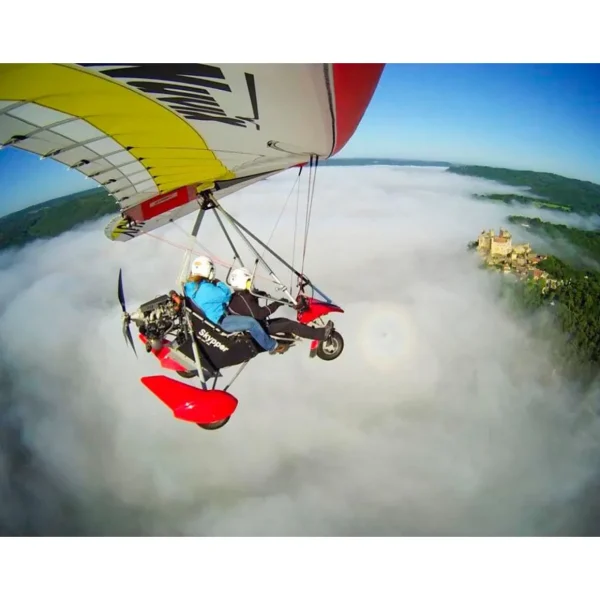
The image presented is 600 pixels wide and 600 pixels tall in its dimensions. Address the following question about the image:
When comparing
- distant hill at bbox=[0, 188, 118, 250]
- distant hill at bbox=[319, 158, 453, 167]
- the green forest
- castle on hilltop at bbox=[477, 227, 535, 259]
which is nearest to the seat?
distant hill at bbox=[0, 188, 118, 250]

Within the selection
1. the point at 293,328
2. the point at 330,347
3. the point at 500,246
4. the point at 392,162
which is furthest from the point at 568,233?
the point at 293,328

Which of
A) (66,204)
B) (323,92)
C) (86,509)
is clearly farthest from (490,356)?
(66,204)

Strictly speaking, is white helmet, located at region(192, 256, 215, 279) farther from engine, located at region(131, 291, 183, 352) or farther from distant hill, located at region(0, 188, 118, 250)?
distant hill, located at region(0, 188, 118, 250)

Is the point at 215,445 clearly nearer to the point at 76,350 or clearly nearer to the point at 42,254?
the point at 76,350

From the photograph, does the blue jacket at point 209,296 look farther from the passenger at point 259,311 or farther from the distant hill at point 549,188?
the distant hill at point 549,188

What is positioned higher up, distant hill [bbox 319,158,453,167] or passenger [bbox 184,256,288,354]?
distant hill [bbox 319,158,453,167]
